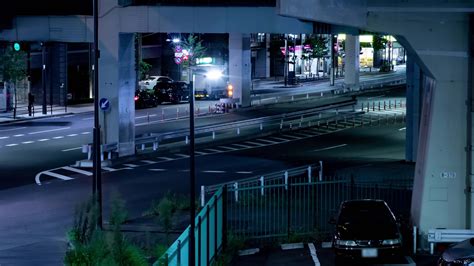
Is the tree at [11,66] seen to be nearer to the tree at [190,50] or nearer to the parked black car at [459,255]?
the tree at [190,50]

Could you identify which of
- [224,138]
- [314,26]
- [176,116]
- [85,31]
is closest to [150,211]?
[314,26]

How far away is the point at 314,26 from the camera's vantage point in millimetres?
36875

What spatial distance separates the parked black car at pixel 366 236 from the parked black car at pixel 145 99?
1781 inches

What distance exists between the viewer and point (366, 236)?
20.7 metres

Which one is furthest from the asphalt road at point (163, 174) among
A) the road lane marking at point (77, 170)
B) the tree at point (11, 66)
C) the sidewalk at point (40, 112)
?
the tree at point (11, 66)

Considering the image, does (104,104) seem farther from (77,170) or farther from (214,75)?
(214,75)

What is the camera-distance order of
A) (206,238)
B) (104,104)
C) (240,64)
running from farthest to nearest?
(240,64) → (104,104) → (206,238)

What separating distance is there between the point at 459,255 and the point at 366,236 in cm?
268

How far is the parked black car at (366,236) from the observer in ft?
67.3

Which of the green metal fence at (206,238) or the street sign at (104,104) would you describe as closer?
the green metal fence at (206,238)

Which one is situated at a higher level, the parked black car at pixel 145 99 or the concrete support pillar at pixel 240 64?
the concrete support pillar at pixel 240 64

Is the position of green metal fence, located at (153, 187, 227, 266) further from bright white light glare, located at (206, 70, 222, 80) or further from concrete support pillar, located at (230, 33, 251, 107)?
bright white light glare, located at (206, 70, 222, 80)

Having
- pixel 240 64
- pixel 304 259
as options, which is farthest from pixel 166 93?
pixel 304 259

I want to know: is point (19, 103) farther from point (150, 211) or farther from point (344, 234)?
point (344, 234)
